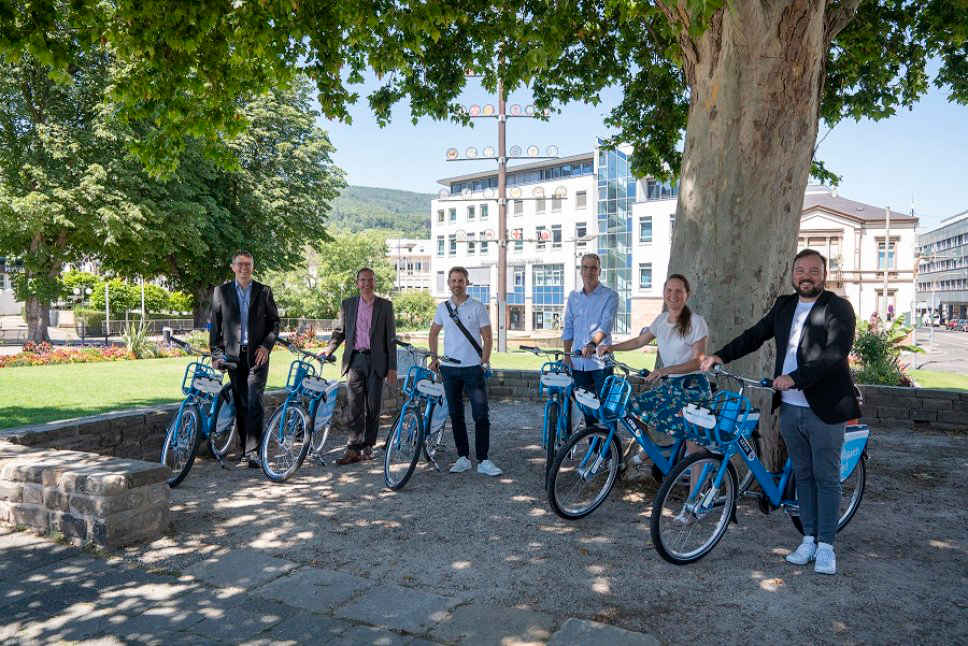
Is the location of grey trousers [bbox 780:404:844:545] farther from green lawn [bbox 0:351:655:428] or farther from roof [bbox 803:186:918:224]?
roof [bbox 803:186:918:224]

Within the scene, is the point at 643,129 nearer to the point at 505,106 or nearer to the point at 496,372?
the point at 496,372

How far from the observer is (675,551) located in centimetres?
462

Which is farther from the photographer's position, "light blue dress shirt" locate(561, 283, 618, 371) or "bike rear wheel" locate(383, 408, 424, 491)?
"light blue dress shirt" locate(561, 283, 618, 371)

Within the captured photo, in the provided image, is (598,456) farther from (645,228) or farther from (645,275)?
(645,275)

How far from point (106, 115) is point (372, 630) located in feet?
95.6

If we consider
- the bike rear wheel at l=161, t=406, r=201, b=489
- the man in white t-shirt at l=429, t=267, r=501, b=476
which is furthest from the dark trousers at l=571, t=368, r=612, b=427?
the bike rear wheel at l=161, t=406, r=201, b=489

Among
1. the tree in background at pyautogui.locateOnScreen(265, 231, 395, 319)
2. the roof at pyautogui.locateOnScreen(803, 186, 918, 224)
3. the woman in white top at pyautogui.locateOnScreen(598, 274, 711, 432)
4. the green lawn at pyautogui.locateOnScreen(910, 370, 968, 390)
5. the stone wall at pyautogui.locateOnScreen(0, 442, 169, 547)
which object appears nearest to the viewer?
the stone wall at pyautogui.locateOnScreen(0, 442, 169, 547)

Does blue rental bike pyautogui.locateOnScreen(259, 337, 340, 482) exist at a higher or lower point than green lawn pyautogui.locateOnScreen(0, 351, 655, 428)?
higher

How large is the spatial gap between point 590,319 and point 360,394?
8.55 feet

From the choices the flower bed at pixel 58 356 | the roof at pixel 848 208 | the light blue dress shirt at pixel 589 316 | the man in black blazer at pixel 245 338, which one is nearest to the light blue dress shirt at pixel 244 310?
the man in black blazer at pixel 245 338

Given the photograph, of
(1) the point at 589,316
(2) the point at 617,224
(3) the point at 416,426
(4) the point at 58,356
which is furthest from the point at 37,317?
(2) the point at 617,224

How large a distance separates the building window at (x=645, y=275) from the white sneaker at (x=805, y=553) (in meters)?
57.4

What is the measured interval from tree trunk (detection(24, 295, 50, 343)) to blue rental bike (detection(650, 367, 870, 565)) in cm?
3061

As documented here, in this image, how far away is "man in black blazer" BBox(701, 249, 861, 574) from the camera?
434 cm
